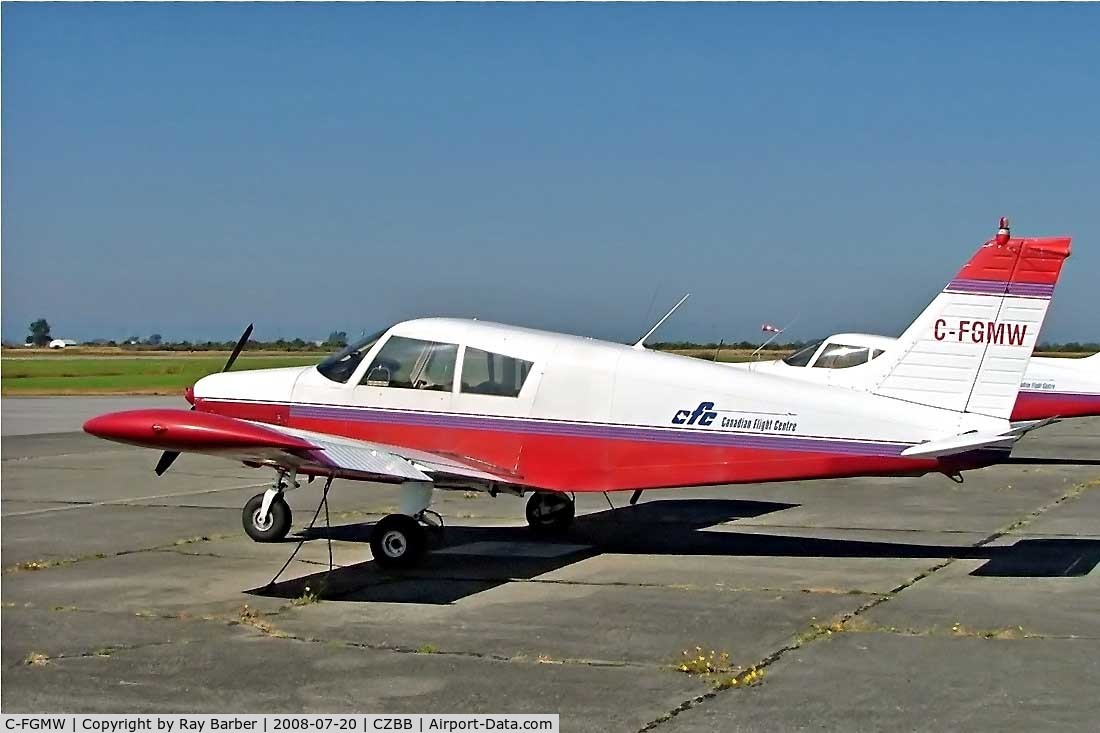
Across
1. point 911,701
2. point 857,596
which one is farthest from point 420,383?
point 911,701

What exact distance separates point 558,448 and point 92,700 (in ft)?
18.1

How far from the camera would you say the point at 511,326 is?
12.4 m

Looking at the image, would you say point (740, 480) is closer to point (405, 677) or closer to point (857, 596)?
point (857, 596)

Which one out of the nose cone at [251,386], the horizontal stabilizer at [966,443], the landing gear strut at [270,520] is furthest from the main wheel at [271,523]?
the horizontal stabilizer at [966,443]

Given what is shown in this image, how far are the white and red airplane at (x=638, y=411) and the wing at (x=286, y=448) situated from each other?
35 mm

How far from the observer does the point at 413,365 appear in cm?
1220

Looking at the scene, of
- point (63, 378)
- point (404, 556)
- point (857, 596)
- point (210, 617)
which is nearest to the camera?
point (210, 617)

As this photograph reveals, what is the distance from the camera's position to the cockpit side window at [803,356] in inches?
840

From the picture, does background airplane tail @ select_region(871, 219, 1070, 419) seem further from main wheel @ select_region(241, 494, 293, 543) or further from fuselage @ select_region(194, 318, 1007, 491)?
main wheel @ select_region(241, 494, 293, 543)

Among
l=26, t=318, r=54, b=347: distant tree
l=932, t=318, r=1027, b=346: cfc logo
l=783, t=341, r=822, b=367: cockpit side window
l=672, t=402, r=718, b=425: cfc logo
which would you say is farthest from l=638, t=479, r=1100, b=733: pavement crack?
l=26, t=318, r=54, b=347: distant tree

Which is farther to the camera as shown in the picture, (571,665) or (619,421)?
(619,421)

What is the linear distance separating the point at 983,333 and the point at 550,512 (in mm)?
4853

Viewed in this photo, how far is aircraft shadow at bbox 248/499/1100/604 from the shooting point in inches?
409

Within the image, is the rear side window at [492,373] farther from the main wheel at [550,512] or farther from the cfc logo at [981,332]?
the cfc logo at [981,332]
